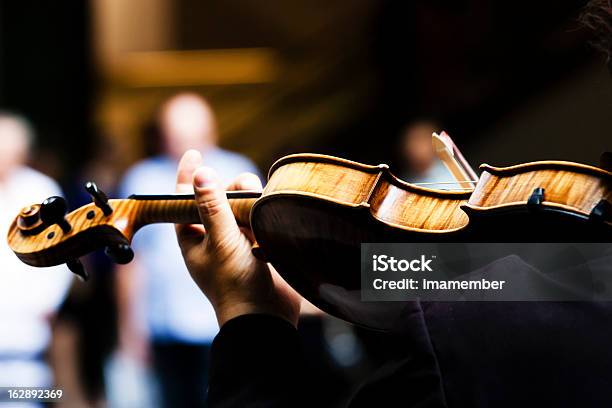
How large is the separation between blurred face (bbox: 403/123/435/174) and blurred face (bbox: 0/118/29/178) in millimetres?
1167

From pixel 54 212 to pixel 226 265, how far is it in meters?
0.24

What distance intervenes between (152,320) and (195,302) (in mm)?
183

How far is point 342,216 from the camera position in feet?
3.97

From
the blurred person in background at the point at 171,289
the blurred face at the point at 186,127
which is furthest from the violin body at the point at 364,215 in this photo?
the blurred face at the point at 186,127

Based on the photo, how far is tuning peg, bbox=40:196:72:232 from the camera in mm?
1348

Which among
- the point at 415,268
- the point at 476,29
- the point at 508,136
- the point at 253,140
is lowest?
the point at 253,140

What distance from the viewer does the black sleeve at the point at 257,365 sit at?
3.54 ft

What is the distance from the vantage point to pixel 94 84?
17.0 feet

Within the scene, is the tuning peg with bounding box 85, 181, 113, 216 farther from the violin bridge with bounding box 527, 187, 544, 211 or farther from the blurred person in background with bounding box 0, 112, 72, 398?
the blurred person in background with bounding box 0, 112, 72, 398

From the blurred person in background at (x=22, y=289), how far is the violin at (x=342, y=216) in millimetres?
972

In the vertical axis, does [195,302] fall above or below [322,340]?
above

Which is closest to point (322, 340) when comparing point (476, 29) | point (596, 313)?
point (476, 29)

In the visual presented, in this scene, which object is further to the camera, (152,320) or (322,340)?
(322,340)

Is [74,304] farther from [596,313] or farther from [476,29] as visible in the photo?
[596,313]
